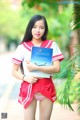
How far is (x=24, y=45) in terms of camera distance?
16.6 feet

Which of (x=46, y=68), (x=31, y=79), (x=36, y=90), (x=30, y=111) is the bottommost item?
(x=30, y=111)

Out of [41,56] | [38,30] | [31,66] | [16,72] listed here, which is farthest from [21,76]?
[38,30]

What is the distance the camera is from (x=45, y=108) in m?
4.99

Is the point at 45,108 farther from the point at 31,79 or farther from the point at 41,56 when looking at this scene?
the point at 41,56

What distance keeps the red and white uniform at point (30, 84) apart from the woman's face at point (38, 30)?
9 cm

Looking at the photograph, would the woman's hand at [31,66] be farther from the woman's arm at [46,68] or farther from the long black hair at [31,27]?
the long black hair at [31,27]

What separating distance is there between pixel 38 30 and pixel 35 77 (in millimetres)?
559

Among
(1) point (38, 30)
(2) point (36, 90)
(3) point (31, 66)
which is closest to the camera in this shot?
(3) point (31, 66)

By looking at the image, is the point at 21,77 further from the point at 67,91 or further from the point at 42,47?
the point at 67,91

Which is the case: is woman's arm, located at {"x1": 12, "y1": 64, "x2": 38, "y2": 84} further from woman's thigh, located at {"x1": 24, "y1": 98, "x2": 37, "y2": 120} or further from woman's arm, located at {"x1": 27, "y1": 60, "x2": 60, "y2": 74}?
woman's thigh, located at {"x1": 24, "y1": 98, "x2": 37, "y2": 120}

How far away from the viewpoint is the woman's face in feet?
16.6

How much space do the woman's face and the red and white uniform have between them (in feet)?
0.30

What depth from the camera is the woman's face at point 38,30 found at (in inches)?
199

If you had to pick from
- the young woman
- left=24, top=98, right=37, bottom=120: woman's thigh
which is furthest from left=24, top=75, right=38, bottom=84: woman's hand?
left=24, top=98, right=37, bottom=120: woman's thigh
